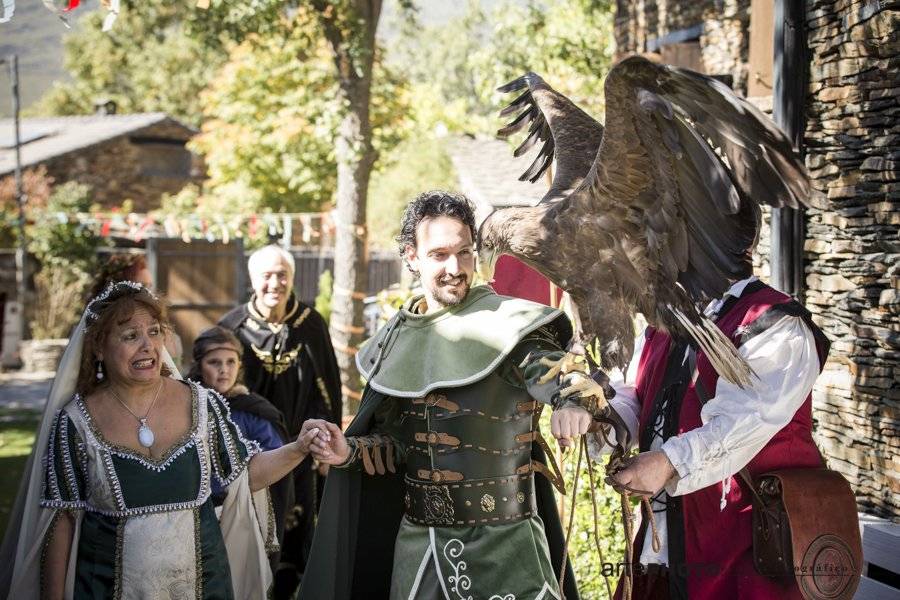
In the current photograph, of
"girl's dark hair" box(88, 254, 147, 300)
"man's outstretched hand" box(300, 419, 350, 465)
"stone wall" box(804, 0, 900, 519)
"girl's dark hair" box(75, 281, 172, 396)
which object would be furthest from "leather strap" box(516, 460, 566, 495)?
"girl's dark hair" box(88, 254, 147, 300)

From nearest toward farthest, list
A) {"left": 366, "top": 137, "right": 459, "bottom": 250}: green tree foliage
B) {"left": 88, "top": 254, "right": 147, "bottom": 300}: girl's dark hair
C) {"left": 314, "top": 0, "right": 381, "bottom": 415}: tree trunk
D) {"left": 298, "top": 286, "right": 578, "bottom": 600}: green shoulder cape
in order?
{"left": 298, "top": 286, "right": 578, "bottom": 600}: green shoulder cape → {"left": 88, "top": 254, "right": 147, "bottom": 300}: girl's dark hair → {"left": 314, "top": 0, "right": 381, "bottom": 415}: tree trunk → {"left": 366, "top": 137, "right": 459, "bottom": 250}: green tree foliage

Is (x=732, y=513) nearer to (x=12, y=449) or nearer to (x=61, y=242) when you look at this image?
(x=12, y=449)

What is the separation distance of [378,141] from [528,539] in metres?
18.4

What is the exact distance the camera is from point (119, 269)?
18.9 feet

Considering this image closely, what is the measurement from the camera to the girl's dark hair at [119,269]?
18.6 ft

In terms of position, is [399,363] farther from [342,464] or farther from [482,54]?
[482,54]

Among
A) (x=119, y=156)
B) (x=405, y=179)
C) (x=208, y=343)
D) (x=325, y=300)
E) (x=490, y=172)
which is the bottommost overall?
(x=208, y=343)

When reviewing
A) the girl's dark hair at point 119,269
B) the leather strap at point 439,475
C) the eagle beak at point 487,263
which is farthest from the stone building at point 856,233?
the girl's dark hair at point 119,269

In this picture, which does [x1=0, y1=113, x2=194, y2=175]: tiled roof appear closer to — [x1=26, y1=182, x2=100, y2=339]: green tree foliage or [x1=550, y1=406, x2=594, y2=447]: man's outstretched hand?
[x1=26, y1=182, x2=100, y2=339]: green tree foliage

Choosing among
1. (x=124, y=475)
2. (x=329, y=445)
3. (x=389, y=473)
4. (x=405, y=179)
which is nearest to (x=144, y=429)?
(x=124, y=475)

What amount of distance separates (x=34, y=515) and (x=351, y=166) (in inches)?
311

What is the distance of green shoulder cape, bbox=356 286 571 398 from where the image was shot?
3.08 meters

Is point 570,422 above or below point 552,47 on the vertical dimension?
below

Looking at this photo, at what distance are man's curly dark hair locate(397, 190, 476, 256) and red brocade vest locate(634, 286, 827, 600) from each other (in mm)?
820
